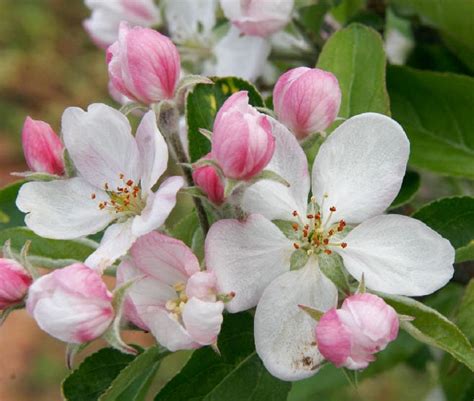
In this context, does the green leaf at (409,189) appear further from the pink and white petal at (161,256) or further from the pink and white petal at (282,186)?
the pink and white petal at (161,256)

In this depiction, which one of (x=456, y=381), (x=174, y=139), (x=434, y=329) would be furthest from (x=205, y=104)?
(x=456, y=381)

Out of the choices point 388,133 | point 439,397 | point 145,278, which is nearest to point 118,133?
point 145,278

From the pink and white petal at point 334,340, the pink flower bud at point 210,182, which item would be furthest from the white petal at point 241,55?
the pink and white petal at point 334,340

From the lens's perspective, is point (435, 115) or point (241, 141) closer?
point (241, 141)

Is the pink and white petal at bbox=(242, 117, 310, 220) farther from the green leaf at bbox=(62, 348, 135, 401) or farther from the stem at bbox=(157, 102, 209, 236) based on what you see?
the green leaf at bbox=(62, 348, 135, 401)

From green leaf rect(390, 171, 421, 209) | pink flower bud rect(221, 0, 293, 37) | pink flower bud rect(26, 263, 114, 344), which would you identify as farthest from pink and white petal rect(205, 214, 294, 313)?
pink flower bud rect(221, 0, 293, 37)

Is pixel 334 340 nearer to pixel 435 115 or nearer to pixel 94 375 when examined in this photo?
pixel 94 375
